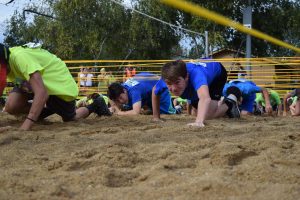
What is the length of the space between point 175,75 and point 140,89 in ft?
7.64

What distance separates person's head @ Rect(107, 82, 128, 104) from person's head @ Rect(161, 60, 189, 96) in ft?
6.30

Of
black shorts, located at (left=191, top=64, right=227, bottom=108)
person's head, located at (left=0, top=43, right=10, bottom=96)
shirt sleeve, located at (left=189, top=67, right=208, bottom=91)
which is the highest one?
person's head, located at (left=0, top=43, right=10, bottom=96)

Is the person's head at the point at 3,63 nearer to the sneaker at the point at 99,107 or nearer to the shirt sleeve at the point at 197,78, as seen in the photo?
the shirt sleeve at the point at 197,78

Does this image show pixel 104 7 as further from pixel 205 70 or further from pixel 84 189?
pixel 84 189

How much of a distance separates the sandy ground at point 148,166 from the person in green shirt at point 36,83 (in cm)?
52

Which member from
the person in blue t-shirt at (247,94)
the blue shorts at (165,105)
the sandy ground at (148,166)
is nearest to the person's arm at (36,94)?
the sandy ground at (148,166)

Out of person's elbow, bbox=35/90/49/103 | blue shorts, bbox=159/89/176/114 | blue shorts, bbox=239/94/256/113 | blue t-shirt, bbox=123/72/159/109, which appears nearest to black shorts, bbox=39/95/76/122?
person's elbow, bbox=35/90/49/103

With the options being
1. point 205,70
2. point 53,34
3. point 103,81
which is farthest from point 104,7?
point 205,70

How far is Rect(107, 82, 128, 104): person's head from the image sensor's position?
22.2ft

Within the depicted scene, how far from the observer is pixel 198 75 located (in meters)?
4.96

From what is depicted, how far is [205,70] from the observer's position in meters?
5.65

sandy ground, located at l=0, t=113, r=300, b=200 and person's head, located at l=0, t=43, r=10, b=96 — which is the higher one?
person's head, located at l=0, t=43, r=10, b=96

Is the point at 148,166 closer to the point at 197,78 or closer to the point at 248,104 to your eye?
the point at 197,78

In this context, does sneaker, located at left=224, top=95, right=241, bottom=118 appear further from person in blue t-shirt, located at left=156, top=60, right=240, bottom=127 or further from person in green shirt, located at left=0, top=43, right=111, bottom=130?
person in green shirt, located at left=0, top=43, right=111, bottom=130
